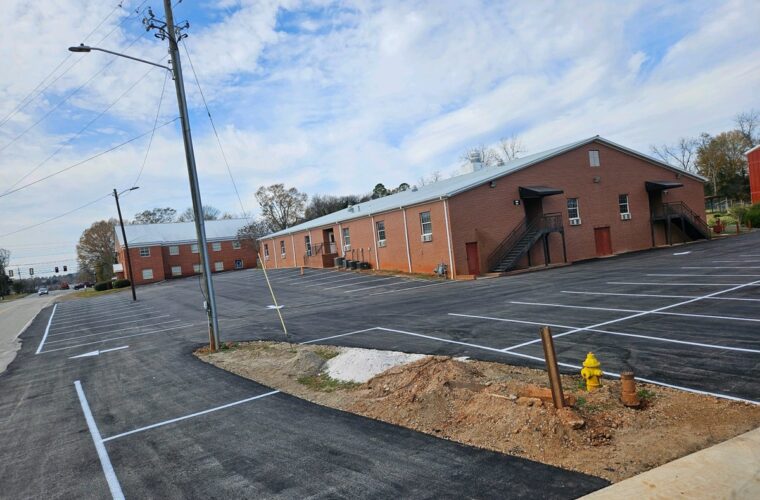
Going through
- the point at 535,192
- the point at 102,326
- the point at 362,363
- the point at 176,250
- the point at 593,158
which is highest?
the point at 593,158

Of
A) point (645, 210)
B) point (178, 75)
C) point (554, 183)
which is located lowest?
point (645, 210)

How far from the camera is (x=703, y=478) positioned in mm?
4188

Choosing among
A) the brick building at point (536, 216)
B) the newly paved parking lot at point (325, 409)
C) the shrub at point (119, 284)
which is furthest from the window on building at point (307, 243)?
the newly paved parking lot at point (325, 409)

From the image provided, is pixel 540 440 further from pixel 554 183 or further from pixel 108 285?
pixel 108 285

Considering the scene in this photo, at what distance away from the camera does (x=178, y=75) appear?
13555 millimetres

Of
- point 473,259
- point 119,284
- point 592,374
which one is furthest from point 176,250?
point 592,374

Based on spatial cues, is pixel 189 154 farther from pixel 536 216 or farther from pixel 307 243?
pixel 307 243

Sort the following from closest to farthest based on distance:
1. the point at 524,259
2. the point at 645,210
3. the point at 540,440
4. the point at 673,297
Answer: the point at 540,440 < the point at 673,297 < the point at 524,259 < the point at 645,210

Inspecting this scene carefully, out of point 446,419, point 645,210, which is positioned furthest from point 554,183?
point 446,419

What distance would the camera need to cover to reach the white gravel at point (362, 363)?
8.63 m

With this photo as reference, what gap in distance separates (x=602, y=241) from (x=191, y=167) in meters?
29.0

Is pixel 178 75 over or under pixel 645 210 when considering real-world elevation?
over

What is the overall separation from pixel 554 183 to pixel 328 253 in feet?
64.2

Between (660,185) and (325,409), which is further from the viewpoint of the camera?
(660,185)
